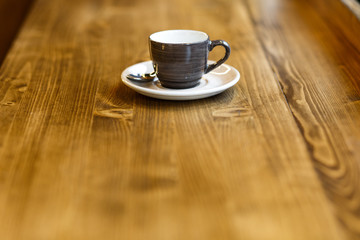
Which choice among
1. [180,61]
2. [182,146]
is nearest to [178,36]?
[180,61]

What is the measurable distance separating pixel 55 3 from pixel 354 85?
Result: 107 cm

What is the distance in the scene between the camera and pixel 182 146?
0.70 meters

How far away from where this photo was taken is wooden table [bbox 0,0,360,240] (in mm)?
540

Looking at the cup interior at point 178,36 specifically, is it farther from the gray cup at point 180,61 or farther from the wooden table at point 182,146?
the wooden table at point 182,146

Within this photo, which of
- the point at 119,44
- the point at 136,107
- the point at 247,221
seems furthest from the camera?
the point at 119,44

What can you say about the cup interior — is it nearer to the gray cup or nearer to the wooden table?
the gray cup

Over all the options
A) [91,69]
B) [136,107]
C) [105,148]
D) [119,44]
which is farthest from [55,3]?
[105,148]

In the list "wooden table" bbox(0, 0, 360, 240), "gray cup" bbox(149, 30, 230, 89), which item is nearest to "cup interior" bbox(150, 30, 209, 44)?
"gray cup" bbox(149, 30, 230, 89)

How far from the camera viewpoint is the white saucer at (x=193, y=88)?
84 centimetres

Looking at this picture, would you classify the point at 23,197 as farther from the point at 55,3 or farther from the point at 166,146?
the point at 55,3

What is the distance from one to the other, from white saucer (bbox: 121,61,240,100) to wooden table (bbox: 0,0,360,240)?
0.07 ft

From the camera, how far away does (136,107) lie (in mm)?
849

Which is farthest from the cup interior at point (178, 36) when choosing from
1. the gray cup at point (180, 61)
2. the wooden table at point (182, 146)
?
the wooden table at point (182, 146)

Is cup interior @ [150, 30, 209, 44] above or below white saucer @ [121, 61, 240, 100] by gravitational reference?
above
